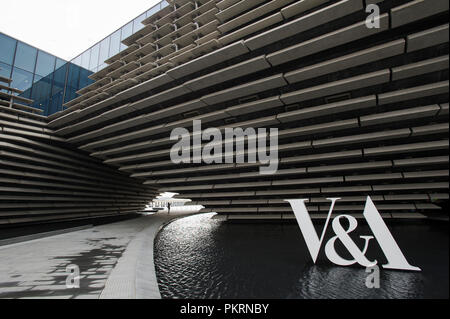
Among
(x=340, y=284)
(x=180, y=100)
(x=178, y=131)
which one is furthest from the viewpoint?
(x=178, y=131)

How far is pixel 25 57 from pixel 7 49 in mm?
905

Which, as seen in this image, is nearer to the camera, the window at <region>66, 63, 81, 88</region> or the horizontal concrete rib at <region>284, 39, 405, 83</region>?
the horizontal concrete rib at <region>284, 39, 405, 83</region>

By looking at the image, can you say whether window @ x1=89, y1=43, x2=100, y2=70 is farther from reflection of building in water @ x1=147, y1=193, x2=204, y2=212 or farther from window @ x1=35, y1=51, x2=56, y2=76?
reflection of building in water @ x1=147, y1=193, x2=204, y2=212

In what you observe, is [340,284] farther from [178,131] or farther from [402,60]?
[178,131]

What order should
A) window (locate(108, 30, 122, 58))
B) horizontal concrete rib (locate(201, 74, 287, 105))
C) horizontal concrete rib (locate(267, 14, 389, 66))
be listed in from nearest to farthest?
1. horizontal concrete rib (locate(267, 14, 389, 66))
2. horizontal concrete rib (locate(201, 74, 287, 105))
3. window (locate(108, 30, 122, 58))

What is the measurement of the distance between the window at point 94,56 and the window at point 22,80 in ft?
11.3

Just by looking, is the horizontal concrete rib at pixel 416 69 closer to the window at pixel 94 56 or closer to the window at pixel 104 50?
the window at pixel 104 50

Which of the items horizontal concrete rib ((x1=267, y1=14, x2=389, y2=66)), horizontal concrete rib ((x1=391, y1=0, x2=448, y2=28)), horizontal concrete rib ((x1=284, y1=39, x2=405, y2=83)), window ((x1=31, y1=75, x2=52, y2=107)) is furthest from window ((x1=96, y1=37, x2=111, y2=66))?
horizontal concrete rib ((x1=391, y1=0, x2=448, y2=28))

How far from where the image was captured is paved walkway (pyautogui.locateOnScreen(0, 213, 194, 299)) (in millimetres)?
3627

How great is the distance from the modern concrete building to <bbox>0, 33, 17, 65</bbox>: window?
363 cm

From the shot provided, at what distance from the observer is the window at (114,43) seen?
1426 cm

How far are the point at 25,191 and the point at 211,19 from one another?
12334mm
